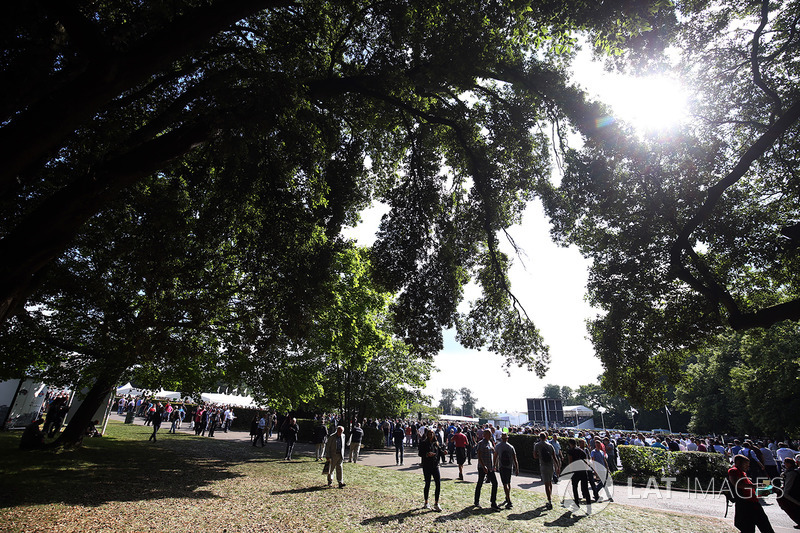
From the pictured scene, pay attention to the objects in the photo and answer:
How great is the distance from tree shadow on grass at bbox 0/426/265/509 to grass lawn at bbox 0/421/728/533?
0.02 metres

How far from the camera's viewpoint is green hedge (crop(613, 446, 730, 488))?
1748 cm

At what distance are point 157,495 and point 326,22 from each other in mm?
13057

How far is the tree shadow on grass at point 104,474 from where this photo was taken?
8.23 metres

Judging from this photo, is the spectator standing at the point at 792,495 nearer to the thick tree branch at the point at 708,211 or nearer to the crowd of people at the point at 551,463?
the crowd of people at the point at 551,463

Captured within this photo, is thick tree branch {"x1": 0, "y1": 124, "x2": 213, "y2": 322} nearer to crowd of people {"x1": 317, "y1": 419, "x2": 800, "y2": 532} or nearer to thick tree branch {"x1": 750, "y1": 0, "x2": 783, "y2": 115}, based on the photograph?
crowd of people {"x1": 317, "y1": 419, "x2": 800, "y2": 532}

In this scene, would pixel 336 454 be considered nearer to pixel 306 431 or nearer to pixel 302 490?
pixel 302 490

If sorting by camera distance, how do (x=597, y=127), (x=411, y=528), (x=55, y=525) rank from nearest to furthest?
(x=55, y=525)
(x=411, y=528)
(x=597, y=127)

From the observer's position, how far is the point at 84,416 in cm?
1602

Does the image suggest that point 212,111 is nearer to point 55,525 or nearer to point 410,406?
point 55,525

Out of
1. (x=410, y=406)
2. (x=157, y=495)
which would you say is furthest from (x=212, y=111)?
(x=410, y=406)

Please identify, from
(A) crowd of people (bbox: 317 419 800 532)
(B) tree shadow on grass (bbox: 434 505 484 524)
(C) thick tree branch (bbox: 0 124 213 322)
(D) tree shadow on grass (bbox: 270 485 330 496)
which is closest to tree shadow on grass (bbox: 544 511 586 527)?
(A) crowd of people (bbox: 317 419 800 532)

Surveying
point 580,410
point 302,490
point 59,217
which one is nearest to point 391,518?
point 302,490

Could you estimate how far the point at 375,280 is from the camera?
12406mm

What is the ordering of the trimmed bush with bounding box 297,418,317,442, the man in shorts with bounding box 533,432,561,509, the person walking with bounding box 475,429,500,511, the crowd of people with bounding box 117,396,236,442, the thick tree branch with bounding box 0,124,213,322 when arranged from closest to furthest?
the thick tree branch with bounding box 0,124,213,322
the person walking with bounding box 475,429,500,511
the man in shorts with bounding box 533,432,561,509
the crowd of people with bounding box 117,396,236,442
the trimmed bush with bounding box 297,418,317,442
